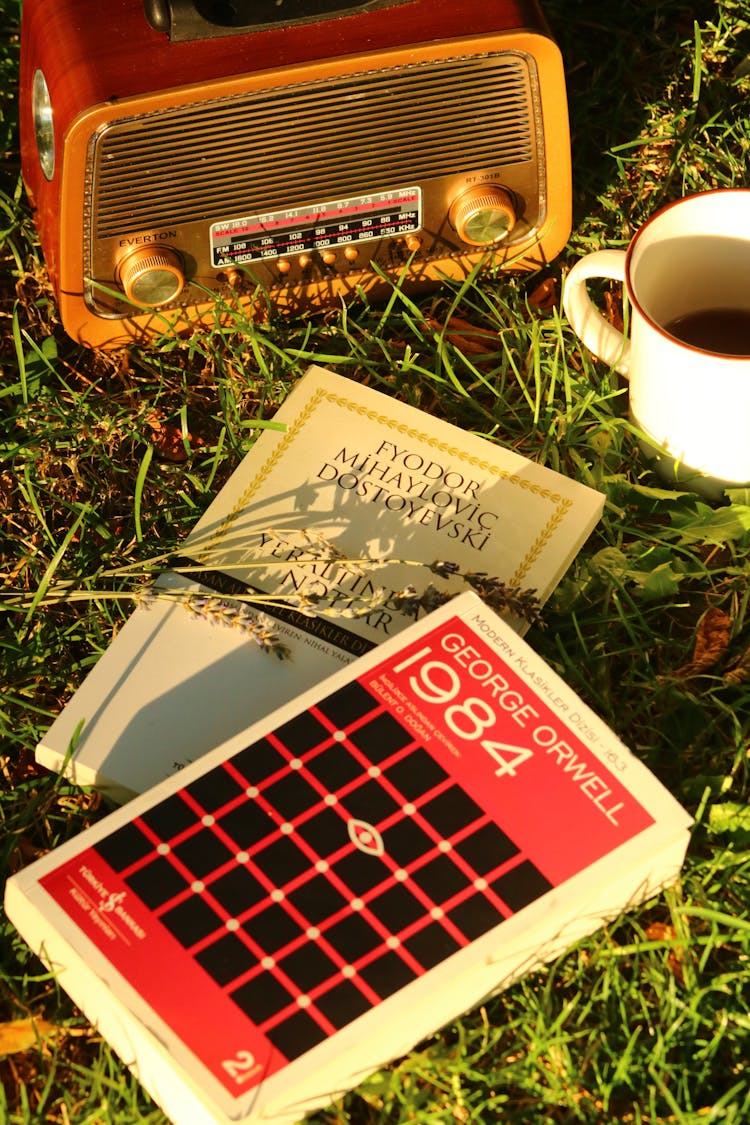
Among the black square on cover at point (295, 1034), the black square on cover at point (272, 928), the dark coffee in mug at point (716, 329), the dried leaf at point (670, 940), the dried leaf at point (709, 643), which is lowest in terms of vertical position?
the dried leaf at point (670, 940)

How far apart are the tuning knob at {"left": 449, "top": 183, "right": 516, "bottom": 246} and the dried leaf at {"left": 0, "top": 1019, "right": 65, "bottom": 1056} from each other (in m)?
0.85

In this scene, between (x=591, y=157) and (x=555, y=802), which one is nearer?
(x=555, y=802)

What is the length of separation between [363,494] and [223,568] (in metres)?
0.16

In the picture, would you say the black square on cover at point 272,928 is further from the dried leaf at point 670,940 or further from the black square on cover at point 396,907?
the dried leaf at point 670,940

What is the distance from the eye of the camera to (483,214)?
49.6 inches

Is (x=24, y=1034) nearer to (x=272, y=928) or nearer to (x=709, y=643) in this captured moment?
(x=272, y=928)

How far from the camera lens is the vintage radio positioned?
1123mm

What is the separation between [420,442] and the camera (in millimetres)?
1253

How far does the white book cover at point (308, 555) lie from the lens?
1.11 m

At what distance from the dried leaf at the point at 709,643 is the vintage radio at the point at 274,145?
0.45m

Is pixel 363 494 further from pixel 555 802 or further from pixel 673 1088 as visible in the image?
pixel 673 1088

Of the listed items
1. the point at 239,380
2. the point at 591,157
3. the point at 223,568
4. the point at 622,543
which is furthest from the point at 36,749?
the point at 591,157

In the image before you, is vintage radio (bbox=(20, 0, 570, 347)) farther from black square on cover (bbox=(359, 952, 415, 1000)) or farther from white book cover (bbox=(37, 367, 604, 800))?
black square on cover (bbox=(359, 952, 415, 1000))

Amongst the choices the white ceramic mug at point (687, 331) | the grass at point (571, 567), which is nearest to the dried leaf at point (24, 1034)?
the grass at point (571, 567)
